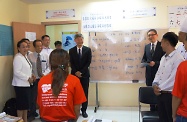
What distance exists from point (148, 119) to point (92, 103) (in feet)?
7.19

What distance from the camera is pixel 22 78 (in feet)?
10.6

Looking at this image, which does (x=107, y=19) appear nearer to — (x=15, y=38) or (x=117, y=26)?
(x=117, y=26)

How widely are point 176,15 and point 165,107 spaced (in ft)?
8.41

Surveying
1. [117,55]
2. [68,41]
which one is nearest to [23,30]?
[68,41]

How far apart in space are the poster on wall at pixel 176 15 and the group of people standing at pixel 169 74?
64cm

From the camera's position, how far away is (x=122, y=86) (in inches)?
173

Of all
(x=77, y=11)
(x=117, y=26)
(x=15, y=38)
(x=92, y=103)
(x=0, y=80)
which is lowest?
(x=92, y=103)

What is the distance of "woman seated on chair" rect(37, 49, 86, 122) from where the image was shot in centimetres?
140

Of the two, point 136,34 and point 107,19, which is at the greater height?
point 107,19

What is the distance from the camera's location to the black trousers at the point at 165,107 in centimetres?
219

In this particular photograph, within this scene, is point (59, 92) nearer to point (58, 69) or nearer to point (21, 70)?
point (58, 69)

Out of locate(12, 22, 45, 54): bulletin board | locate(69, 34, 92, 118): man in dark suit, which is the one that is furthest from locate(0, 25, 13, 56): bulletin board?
locate(69, 34, 92, 118): man in dark suit

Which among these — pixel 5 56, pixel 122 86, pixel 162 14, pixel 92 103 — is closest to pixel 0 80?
pixel 5 56

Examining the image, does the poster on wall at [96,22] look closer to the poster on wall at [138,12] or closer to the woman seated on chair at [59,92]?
the poster on wall at [138,12]
